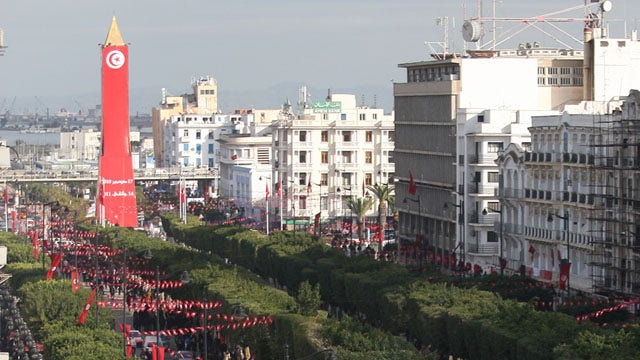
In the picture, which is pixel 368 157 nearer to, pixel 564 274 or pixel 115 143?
pixel 115 143

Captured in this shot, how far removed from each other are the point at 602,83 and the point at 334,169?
53.6 meters

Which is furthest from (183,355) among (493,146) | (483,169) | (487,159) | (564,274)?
(493,146)

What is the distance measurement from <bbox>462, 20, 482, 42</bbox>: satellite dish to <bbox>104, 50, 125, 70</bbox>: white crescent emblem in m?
47.8

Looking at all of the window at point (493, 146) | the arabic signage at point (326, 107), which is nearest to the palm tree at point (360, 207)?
the window at point (493, 146)

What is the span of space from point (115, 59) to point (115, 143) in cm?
755

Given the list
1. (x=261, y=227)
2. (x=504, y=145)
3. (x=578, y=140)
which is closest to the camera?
(x=578, y=140)

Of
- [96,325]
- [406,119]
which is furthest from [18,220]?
[96,325]

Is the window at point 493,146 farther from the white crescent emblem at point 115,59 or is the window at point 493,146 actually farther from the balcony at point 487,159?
the white crescent emblem at point 115,59

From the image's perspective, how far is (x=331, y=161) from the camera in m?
172

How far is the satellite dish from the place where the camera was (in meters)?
130

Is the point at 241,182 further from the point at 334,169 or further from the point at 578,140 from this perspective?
the point at 578,140

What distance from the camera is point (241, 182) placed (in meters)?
191

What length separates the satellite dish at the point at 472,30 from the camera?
13012 cm

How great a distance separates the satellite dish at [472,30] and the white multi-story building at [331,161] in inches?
1590
